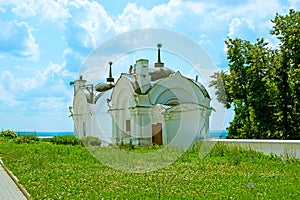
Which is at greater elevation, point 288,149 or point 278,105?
point 278,105

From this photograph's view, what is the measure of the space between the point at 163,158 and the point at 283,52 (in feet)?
47.1

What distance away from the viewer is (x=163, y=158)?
51.5 feet

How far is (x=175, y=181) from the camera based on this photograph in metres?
9.73

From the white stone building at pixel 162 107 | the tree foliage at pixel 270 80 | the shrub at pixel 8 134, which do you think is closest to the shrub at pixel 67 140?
the white stone building at pixel 162 107

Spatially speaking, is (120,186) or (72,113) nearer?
(120,186)

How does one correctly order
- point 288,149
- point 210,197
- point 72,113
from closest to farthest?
point 210,197
point 288,149
point 72,113

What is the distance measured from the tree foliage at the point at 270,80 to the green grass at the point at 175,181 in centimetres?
1214

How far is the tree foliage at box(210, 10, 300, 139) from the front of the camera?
A: 25750 mm

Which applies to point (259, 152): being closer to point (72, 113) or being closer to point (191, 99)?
point (191, 99)

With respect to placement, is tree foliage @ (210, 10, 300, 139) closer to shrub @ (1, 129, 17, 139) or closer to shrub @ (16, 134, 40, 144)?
shrub @ (16, 134, 40, 144)

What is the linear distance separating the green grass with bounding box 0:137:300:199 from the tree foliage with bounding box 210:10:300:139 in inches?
478

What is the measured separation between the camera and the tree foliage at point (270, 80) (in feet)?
84.5

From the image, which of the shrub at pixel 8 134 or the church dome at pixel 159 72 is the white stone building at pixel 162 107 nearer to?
the church dome at pixel 159 72

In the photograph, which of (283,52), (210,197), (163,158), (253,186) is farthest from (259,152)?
(283,52)
